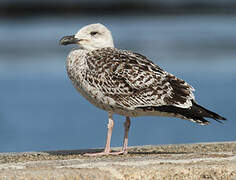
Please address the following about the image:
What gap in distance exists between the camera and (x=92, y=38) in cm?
852

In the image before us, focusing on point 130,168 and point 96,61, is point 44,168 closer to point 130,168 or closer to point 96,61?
point 130,168

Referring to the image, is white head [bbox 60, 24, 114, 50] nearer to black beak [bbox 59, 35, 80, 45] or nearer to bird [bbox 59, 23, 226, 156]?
black beak [bbox 59, 35, 80, 45]

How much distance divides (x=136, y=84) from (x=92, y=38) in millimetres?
987

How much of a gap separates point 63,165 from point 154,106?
1.60m

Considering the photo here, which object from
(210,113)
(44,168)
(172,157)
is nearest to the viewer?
(44,168)

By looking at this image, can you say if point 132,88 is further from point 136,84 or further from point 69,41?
point 69,41

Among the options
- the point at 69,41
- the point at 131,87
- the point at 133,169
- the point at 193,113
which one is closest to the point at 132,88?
the point at 131,87

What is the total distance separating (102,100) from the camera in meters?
7.86

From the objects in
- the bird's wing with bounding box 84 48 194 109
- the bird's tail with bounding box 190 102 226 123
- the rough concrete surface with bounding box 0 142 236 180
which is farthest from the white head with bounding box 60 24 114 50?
the rough concrete surface with bounding box 0 142 236 180

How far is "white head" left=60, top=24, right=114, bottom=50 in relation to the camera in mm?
8500

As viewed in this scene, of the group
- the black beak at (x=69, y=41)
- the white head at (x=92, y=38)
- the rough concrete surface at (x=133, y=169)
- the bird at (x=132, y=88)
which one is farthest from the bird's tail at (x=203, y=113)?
the black beak at (x=69, y=41)

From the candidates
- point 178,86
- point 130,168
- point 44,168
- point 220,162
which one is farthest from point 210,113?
point 44,168

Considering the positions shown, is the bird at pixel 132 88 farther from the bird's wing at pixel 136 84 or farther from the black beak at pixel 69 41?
the black beak at pixel 69 41

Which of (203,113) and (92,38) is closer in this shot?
(203,113)
